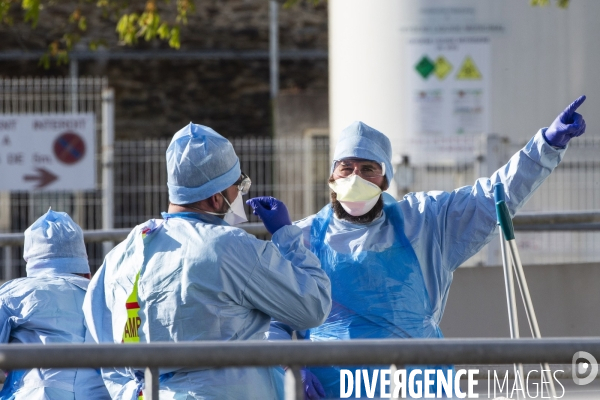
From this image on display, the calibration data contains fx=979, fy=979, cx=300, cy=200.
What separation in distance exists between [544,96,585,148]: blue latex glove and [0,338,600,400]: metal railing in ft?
4.97

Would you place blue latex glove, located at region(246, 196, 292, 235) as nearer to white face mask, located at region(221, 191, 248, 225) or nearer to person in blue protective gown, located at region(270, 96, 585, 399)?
white face mask, located at region(221, 191, 248, 225)

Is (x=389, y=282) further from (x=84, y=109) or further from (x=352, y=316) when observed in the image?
(x=84, y=109)

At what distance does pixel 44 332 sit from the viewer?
3.93 metres

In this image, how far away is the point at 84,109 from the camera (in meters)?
11.1

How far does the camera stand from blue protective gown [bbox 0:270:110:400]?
3.86m

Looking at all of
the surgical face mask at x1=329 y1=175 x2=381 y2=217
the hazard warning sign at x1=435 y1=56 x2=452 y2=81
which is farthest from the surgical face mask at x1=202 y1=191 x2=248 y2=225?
the hazard warning sign at x1=435 y1=56 x2=452 y2=81

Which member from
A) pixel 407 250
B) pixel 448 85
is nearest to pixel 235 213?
pixel 407 250

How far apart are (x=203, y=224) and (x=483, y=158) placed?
18.2 ft

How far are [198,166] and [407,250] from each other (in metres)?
1.03

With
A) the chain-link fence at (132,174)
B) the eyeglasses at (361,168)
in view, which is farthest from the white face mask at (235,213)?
the chain-link fence at (132,174)

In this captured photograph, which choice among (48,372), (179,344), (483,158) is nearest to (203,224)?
(179,344)

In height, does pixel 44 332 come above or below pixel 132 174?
below

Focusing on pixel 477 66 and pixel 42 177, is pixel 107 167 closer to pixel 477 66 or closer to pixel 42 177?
pixel 42 177

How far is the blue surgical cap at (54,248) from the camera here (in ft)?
13.7
